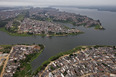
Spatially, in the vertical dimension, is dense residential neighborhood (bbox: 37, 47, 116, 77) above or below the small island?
below

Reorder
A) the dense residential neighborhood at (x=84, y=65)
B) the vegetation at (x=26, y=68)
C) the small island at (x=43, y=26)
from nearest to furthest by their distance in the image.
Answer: the dense residential neighborhood at (x=84, y=65)
the vegetation at (x=26, y=68)
the small island at (x=43, y=26)

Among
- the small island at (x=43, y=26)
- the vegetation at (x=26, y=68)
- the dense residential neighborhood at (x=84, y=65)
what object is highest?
the small island at (x=43, y=26)

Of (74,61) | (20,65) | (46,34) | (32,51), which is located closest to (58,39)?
(46,34)

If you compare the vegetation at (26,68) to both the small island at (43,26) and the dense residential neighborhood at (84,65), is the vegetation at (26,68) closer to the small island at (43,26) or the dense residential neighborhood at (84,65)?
the dense residential neighborhood at (84,65)

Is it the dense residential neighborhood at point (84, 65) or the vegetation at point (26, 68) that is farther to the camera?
the vegetation at point (26, 68)

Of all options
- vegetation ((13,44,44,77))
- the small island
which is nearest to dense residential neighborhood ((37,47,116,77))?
vegetation ((13,44,44,77))

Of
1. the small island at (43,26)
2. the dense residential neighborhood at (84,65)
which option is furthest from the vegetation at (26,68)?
the small island at (43,26)

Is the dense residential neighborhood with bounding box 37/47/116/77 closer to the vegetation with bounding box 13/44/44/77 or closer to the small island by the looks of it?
the vegetation with bounding box 13/44/44/77

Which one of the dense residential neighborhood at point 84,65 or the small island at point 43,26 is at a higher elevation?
the small island at point 43,26
